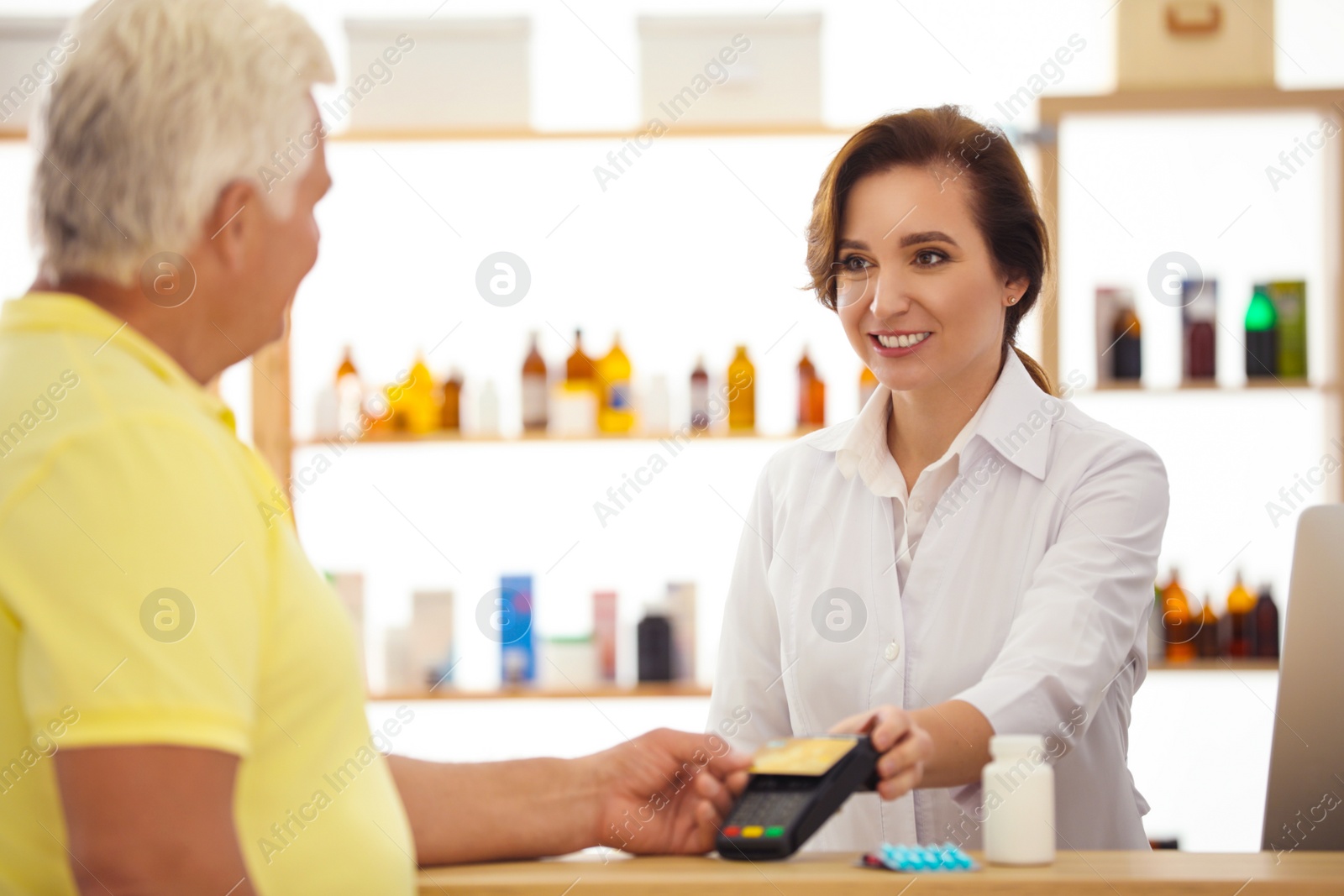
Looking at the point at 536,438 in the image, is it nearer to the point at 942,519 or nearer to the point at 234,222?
the point at 942,519

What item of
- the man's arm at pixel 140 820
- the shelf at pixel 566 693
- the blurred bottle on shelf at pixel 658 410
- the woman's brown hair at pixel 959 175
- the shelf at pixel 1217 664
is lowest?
the shelf at pixel 566 693

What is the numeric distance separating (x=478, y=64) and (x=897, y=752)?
2337 mm

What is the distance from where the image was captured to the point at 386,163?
10.4ft

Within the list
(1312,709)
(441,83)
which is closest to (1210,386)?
(1312,709)

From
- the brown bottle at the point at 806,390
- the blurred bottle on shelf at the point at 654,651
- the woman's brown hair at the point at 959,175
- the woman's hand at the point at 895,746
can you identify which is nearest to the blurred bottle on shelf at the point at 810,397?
the brown bottle at the point at 806,390

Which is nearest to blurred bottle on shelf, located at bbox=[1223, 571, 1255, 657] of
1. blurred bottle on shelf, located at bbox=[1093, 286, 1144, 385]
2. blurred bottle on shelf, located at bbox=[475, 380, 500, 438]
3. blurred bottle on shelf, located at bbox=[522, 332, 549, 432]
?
blurred bottle on shelf, located at bbox=[1093, 286, 1144, 385]

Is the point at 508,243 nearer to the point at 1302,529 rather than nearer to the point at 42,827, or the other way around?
the point at 1302,529

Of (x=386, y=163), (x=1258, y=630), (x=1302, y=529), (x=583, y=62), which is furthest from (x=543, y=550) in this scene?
(x=1302, y=529)

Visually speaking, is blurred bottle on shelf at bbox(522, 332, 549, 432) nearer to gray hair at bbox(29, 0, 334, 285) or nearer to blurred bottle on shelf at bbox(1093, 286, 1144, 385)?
blurred bottle on shelf at bbox(1093, 286, 1144, 385)

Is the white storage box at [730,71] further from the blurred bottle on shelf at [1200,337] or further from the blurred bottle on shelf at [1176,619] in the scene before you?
the blurred bottle on shelf at [1176,619]

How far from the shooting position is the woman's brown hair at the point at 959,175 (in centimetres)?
165

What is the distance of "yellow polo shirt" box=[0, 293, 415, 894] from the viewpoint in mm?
640

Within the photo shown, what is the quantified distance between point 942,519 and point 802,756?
590 millimetres

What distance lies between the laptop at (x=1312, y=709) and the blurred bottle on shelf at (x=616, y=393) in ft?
5.97
